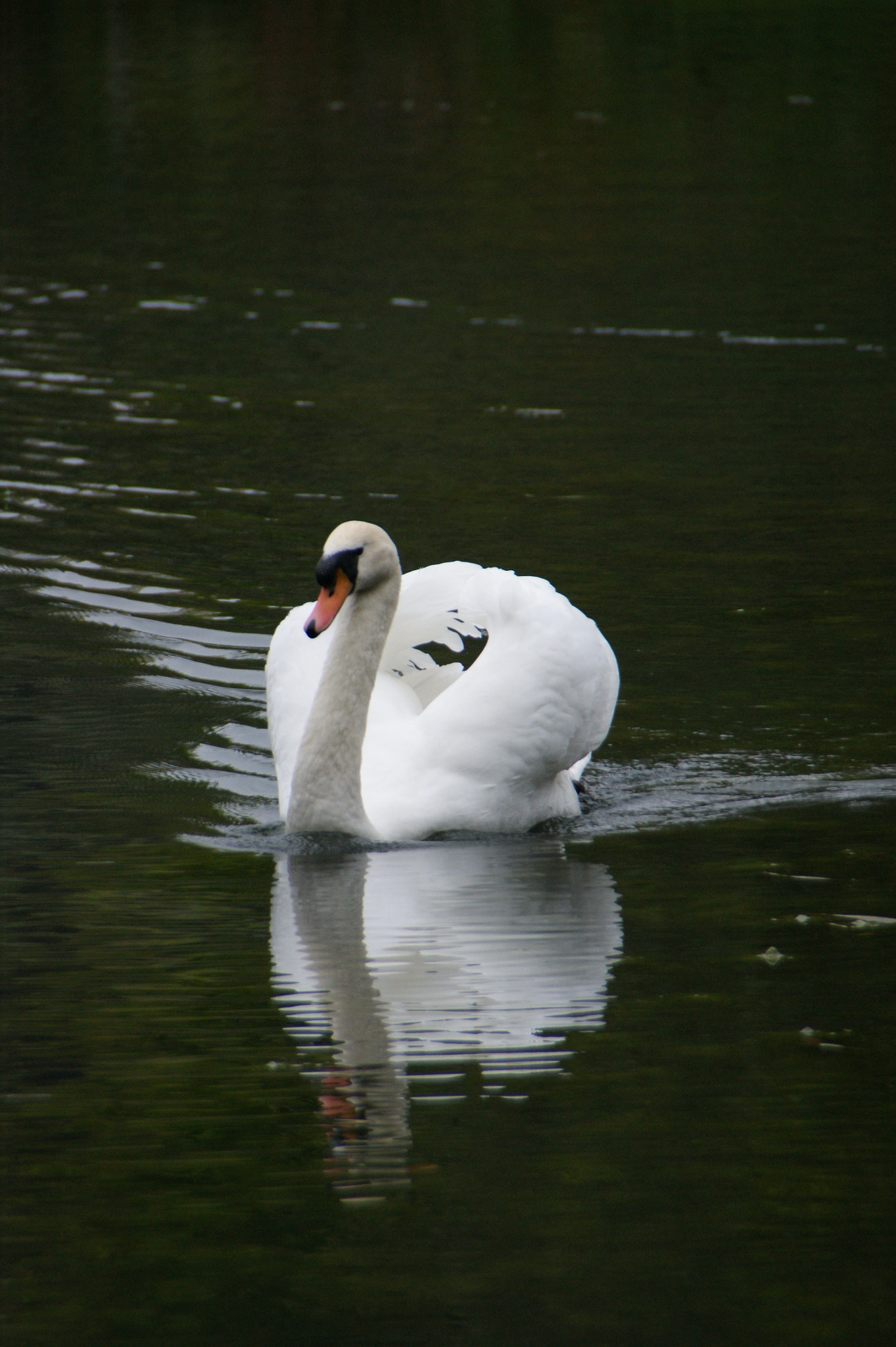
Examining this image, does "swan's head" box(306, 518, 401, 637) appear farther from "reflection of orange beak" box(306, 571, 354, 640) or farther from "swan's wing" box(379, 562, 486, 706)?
"swan's wing" box(379, 562, 486, 706)

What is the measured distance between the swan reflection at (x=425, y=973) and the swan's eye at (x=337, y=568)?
36.0 inches

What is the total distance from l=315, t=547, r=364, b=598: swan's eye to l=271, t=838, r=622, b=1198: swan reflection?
0.91 metres

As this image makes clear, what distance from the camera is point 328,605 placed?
269 inches

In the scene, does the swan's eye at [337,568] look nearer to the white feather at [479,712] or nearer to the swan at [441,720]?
the swan at [441,720]

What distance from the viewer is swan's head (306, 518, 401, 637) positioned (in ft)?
22.5

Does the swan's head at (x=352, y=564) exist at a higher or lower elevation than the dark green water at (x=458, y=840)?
higher

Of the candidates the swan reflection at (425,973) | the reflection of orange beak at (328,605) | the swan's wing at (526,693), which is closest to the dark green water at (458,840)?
the swan reflection at (425,973)

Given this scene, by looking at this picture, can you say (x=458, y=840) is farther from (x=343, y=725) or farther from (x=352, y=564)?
(x=352, y=564)

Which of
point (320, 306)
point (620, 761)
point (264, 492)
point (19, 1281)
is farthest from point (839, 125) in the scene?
point (19, 1281)

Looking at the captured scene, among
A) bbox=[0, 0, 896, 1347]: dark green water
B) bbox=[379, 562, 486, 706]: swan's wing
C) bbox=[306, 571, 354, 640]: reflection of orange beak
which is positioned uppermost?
bbox=[306, 571, 354, 640]: reflection of orange beak

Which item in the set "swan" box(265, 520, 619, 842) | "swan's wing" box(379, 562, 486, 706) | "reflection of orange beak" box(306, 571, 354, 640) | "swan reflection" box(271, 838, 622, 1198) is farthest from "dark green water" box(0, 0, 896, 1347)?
"reflection of orange beak" box(306, 571, 354, 640)

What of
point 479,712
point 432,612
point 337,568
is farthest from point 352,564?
point 432,612

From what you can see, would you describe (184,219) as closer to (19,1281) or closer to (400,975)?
(400,975)

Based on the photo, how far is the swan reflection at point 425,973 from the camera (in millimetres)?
4891
